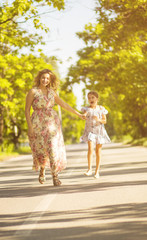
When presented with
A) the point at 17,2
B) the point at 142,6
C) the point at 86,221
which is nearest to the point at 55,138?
the point at 86,221

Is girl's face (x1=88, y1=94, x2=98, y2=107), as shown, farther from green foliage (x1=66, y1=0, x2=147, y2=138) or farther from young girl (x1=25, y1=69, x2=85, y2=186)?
green foliage (x1=66, y1=0, x2=147, y2=138)

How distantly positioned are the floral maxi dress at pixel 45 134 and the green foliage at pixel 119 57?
628 cm

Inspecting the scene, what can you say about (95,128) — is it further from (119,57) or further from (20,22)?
(119,57)

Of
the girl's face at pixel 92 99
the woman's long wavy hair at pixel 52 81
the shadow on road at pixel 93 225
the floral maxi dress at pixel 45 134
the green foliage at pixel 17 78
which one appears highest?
the green foliage at pixel 17 78

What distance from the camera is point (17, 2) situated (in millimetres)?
14398

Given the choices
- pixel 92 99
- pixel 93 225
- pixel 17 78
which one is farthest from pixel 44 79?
pixel 17 78

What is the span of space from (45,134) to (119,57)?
16.7 metres

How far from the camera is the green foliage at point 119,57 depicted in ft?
53.9

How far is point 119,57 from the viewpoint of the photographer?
25719 millimetres

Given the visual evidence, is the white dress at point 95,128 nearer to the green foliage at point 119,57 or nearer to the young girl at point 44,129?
the young girl at point 44,129

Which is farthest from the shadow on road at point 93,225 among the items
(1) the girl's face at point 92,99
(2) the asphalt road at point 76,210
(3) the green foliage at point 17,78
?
(3) the green foliage at point 17,78

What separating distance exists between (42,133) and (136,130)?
40.7 meters

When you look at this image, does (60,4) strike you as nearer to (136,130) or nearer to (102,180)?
(102,180)

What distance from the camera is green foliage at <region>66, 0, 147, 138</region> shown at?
16.4 metres
